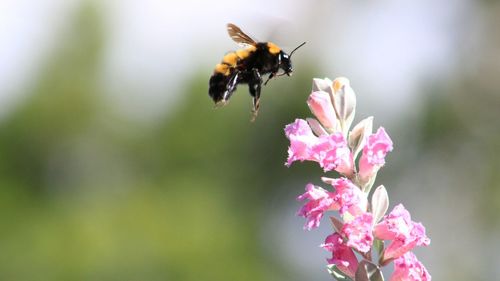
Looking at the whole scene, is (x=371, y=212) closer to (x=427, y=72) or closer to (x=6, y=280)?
(x=6, y=280)

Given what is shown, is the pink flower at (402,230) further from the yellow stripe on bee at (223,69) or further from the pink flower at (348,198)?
the yellow stripe on bee at (223,69)

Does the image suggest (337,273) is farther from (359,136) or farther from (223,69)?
(223,69)

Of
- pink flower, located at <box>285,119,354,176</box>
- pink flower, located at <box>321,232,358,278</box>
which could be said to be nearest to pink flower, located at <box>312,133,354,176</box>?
pink flower, located at <box>285,119,354,176</box>

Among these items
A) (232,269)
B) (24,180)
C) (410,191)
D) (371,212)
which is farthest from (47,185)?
(371,212)

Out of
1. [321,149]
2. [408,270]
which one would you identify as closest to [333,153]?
[321,149]

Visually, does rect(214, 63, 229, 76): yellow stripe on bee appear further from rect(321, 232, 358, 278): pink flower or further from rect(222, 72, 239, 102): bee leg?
rect(321, 232, 358, 278): pink flower

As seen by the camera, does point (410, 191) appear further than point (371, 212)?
Yes

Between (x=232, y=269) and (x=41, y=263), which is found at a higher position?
(x=232, y=269)
